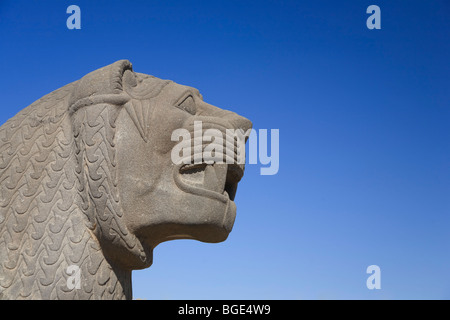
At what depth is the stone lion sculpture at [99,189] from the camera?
366 centimetres

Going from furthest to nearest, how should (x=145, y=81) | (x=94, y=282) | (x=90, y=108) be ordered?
(x=145, y=81)
(x=90, y=108)
(x=94, y=282)

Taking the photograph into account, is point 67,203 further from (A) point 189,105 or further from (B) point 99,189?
(A) point 189,105

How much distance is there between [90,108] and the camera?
3951 millimetres

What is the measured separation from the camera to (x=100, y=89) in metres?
4.00

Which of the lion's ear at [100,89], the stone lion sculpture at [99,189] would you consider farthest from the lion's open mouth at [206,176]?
the lion's ear at [100,89]

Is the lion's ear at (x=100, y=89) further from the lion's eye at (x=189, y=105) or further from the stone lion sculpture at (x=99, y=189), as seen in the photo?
the lion's eye at (x=189, y=105)

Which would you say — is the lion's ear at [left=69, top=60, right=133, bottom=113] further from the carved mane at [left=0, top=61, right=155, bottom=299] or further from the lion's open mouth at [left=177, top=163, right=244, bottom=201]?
the lion's open mouth at [left=177, top=163, right=244, bottom=201]

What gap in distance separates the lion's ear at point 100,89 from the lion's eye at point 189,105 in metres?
0.46

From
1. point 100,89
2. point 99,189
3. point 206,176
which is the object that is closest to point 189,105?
point 206,176

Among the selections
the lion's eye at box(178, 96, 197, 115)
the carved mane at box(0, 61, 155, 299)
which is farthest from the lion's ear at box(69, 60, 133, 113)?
the lion's eye at box(178, 96, 197, 115)
